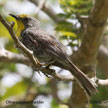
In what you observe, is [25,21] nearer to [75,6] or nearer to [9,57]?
[9,57]

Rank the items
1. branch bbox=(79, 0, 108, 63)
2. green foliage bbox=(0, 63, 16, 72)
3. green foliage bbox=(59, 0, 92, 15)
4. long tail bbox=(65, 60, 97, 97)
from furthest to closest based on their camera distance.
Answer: green foliage bbox=(0, 63, 16, 72)
green foliage bbox=(59, 0, 92, 15)
branch bbox=(79, 0, 108, 63)
long tail bbox=(65, 60, 97, 97)

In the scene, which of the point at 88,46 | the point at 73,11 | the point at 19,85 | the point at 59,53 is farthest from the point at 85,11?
the point at 19,85

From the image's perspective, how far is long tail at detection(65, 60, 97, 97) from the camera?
4070 millimetres

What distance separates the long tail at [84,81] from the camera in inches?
160

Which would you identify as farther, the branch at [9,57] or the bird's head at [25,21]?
the bird's head at [25,21]

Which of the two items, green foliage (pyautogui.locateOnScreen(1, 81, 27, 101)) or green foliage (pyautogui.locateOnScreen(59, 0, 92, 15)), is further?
green foliage (pyautogui.locateOnScreen(1, 81, 27, 101))

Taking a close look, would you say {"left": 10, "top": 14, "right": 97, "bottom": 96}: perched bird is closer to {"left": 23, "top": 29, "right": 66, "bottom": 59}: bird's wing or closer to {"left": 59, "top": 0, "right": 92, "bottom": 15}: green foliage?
{"left": 23, "top": 29, "right": 66, "bottom": 59}: bird's wing

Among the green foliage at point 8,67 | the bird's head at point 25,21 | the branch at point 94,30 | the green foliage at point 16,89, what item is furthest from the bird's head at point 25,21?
the green foliage at point 16,89

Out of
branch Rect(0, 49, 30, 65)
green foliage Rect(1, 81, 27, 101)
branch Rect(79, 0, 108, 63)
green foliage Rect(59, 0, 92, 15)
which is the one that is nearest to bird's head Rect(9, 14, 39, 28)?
branch Rect(0, 49, 30, 65)

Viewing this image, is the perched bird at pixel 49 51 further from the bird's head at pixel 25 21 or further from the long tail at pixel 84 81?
the bird's head at pixel 25 21

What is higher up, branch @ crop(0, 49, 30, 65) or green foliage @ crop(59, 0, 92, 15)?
green foliage @ crop(59, 0, 92, 15)

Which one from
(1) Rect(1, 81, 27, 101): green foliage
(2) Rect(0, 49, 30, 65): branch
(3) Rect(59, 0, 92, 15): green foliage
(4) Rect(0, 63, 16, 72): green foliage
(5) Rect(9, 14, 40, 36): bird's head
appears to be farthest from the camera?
(1) Rect(1, 81, 27, 101): green foliage

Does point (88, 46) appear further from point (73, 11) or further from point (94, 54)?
point (73, 11)

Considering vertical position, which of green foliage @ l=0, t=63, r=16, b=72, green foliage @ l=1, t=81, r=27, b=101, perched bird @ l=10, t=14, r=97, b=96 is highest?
perched bird @ l=10, t=14, r=97, b=96
